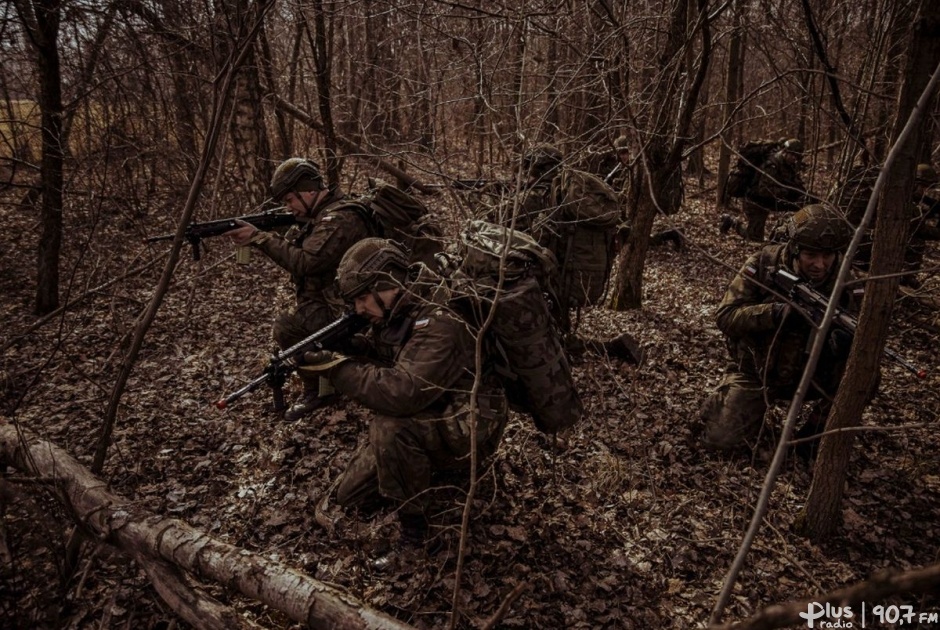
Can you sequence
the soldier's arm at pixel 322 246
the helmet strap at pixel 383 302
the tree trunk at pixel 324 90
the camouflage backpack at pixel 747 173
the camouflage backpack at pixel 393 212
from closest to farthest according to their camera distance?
the helmet strap at pixel 383 302 < the soldier's arm at pixel 322 246 < the camouflage backpack at pixel 393 212 < the tree trunk at pixel 324 90 < the camouflage backpack at pixel 747 173

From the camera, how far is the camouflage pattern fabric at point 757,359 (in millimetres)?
4746

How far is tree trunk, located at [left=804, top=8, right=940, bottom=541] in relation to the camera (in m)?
2.79

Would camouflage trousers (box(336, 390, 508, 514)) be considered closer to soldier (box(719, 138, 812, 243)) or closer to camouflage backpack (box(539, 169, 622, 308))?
camouflage backpack (box(539, 169, 622, 308))

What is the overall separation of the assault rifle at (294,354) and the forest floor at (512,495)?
42.6 inches

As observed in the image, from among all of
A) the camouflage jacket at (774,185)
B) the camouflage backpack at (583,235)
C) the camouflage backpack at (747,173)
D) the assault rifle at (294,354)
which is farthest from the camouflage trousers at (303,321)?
the camouflage backpack at (747,173)

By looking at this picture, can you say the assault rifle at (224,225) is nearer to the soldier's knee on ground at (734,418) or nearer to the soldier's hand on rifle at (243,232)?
the soldier's hand on rifle at (243,232)

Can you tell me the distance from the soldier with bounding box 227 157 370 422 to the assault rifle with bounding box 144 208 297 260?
0.41 feet

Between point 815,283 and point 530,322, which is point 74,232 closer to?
point 530,322

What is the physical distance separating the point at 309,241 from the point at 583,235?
3205mm

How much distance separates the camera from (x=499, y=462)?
4871 millimetres

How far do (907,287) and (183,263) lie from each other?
11.0 meters

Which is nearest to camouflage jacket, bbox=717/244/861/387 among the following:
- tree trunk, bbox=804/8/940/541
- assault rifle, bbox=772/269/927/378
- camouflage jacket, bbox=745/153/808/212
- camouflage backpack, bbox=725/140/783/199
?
assault rifle, bbox=772/269/927/378

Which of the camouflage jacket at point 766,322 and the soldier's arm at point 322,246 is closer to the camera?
the camouflage jacket at point 766,322

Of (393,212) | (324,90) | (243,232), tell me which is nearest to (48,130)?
(243,232)
